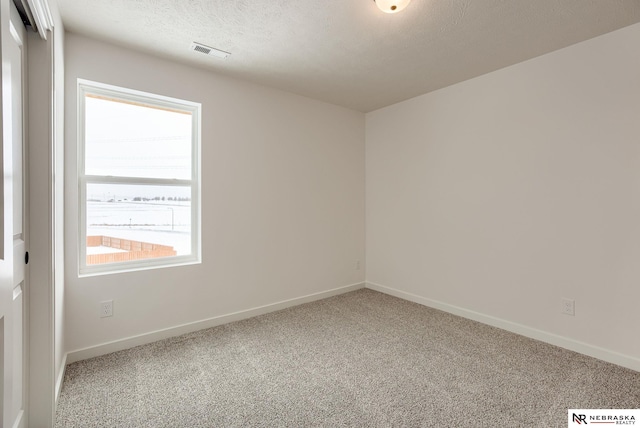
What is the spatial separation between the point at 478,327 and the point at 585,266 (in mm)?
1029

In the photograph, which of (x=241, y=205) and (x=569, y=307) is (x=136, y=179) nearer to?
(x=241, y=205)

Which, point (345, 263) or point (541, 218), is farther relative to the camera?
point (345, 263)

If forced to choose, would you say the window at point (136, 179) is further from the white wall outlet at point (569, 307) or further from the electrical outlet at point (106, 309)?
the white wall outlet at point (569, 307)

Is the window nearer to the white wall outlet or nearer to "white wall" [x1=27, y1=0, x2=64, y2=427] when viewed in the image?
"white wall" [x1=27, y1=0, x2=64, y2=427]

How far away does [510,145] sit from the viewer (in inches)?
113

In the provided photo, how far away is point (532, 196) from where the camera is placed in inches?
108

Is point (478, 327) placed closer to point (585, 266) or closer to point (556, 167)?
point (585, 266)

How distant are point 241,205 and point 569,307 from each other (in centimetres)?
307

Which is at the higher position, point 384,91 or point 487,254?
point 384,91

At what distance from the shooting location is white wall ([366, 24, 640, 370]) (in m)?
2.29

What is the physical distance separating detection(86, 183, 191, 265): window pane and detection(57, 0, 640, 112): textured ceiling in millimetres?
1198

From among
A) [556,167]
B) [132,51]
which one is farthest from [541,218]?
[132,51]

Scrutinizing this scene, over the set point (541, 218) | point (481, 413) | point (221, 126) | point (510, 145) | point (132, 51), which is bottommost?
point (481, 413)

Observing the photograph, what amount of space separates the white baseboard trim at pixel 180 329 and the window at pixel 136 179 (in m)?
0.58
